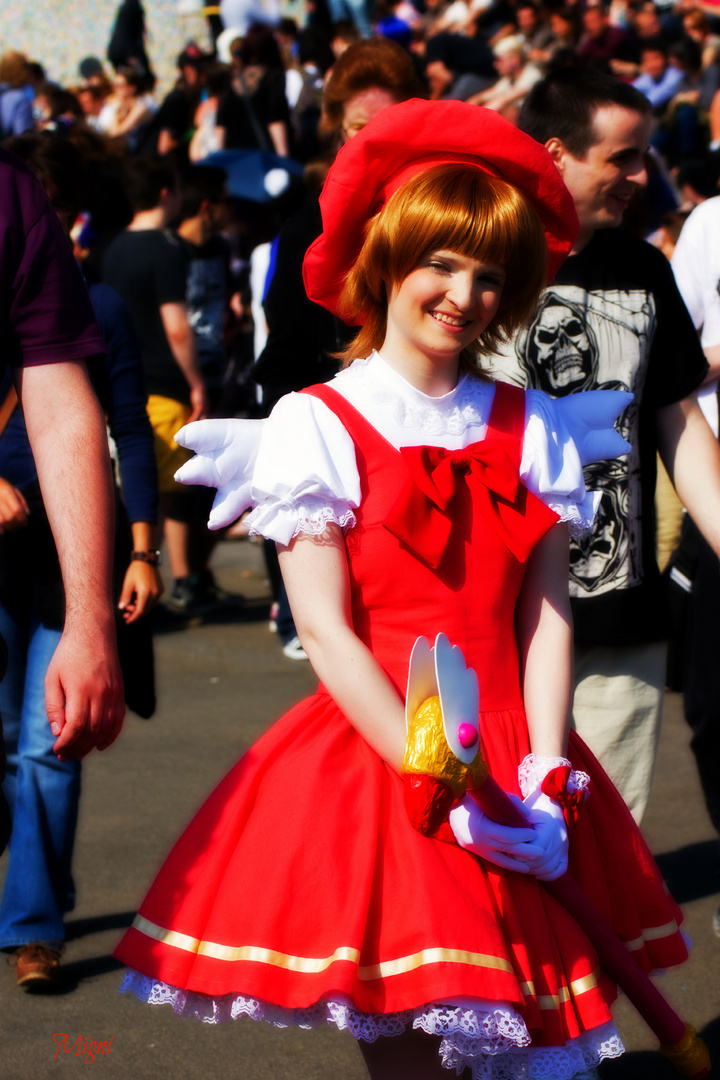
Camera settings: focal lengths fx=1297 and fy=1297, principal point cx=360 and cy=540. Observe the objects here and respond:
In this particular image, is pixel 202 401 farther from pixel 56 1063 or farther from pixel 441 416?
pixel 441 416

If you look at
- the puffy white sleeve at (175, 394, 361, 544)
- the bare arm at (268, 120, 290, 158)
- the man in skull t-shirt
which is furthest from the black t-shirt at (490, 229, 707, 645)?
the bare arm at (268, 120, 290, 158)

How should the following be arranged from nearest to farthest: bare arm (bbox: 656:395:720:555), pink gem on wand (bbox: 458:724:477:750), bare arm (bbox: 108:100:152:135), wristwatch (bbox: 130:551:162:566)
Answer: pink gem on wand (bbox: 458:724:477:750) < bare arm (bbox: 656:395:720:555) < wristwatch (bbox: 130:551:162:566) < bare arm (bbox: 108:100:152:135)

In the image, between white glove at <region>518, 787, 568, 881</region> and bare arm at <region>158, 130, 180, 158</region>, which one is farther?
bare arm at <region>158, 130, 180, 158</region>

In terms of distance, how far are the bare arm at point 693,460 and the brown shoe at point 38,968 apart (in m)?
1.97

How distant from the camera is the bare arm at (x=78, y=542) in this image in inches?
74.8

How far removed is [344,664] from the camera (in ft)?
6.82

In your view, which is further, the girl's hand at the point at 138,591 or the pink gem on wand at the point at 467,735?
the girl's hand at the point at 138,591

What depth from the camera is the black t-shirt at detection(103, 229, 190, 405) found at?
→ 6.51 meters

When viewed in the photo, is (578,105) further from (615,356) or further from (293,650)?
(293,650)

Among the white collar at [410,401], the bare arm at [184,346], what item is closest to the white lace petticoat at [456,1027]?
the white collar at [410,401]

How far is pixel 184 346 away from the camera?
6688mm

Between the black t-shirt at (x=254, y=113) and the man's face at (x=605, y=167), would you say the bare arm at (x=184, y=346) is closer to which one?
the man's face at (x=605, y=167)

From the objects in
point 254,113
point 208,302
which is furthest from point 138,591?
point 254,113
